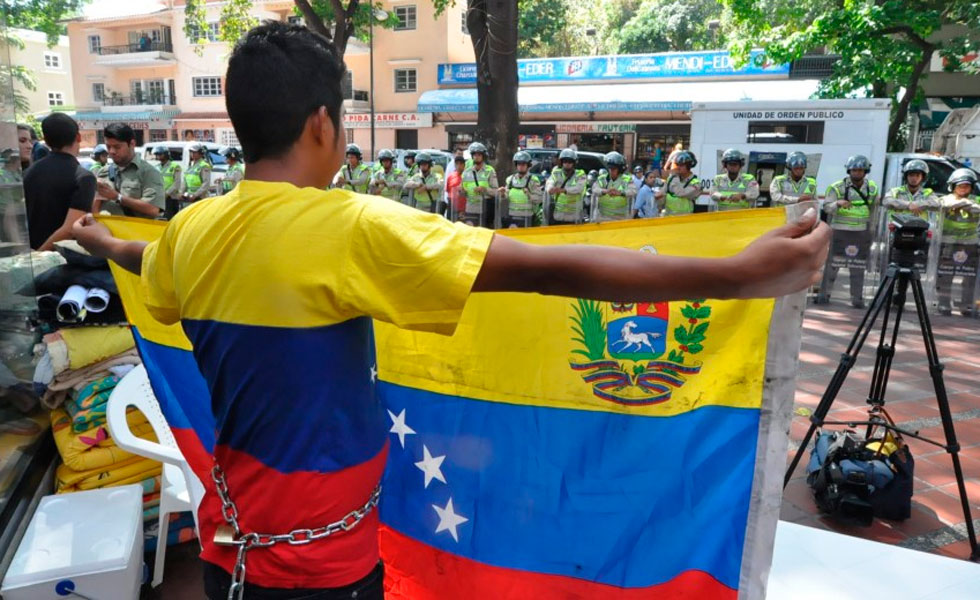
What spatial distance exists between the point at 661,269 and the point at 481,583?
123 cm

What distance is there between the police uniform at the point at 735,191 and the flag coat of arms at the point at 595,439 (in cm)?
947

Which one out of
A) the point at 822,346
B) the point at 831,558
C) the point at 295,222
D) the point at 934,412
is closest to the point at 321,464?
the point at 295,222

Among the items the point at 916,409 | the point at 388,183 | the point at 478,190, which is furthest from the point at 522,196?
the point at 916,409

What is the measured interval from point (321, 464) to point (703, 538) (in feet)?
3.43

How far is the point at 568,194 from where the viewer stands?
1291 centimetres

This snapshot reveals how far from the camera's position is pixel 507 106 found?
36.0ft

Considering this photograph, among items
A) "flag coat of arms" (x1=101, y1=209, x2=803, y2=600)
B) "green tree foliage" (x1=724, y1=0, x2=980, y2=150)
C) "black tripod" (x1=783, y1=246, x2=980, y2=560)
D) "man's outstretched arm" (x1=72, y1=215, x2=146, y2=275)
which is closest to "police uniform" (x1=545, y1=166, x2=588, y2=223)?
"green tree foliage" (x1=724, y1=0, x2=980, y2=150)

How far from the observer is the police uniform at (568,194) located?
1290cm

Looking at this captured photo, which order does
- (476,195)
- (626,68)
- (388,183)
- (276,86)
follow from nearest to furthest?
(276,86) → (476,195) → (388,183) → (626,68)

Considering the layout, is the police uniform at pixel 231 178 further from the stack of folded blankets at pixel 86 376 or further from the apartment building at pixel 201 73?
the apartment building at pixel 201 73

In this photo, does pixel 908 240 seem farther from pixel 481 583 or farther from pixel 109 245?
pixel 109 245

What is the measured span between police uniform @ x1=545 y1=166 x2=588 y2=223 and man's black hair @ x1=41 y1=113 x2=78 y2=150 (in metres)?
9.52

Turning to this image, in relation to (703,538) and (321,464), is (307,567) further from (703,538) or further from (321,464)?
(703,538)

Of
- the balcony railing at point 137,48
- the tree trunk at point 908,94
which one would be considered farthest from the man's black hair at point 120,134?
the balcony railing at point 137,48
